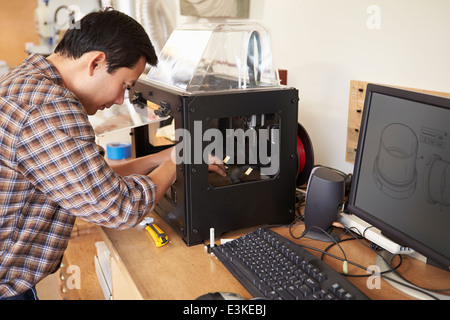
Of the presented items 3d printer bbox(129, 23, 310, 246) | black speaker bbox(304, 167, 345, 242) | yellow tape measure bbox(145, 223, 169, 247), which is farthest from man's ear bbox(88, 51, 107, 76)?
black speaker bbox(304, 167, 345, 242)

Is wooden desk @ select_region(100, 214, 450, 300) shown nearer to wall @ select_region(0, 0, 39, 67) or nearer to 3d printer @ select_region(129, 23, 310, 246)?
3d printer @ select_region(129, 23, 310, 246)

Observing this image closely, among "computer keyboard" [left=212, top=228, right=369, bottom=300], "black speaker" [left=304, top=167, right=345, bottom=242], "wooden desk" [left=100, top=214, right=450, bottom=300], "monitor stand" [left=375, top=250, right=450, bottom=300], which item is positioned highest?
"black speaker" [left=304, top=167, right=345, bottom=242]

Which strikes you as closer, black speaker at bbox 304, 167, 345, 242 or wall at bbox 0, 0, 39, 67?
black speaker at bbox 304, 167, 345, 242

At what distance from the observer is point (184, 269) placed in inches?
36.6

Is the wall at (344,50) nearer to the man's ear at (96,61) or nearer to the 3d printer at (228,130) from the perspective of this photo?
the 3d printer at (228,130)

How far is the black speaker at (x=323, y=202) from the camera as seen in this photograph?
3.47 feet

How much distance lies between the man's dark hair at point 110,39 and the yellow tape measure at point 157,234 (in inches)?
16.7

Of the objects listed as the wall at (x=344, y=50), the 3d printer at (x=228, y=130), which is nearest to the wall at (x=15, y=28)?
the wall at (x=344, y=50)

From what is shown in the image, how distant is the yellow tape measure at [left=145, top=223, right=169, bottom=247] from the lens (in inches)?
40.9

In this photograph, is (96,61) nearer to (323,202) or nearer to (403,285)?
(323,202)

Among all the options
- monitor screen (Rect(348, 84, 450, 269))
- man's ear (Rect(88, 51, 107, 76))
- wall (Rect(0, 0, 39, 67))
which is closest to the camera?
monitor screen (Rect(348, 84, 450, 269))

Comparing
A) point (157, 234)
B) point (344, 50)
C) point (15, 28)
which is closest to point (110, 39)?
point (157, 234)

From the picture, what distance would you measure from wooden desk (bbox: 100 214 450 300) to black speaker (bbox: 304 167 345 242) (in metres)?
0.04
